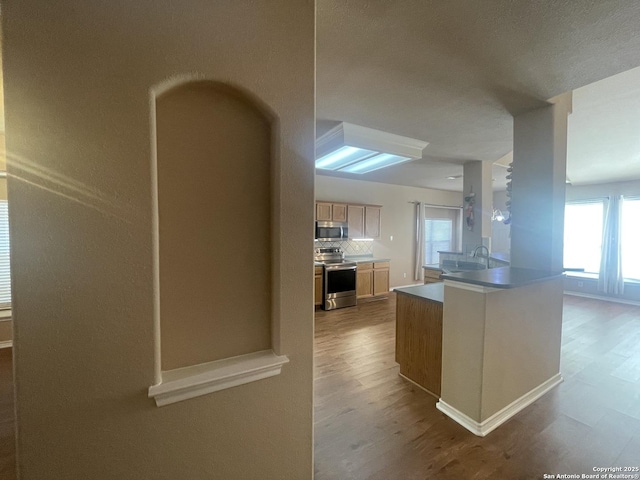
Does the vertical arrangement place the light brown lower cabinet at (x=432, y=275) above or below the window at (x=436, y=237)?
below

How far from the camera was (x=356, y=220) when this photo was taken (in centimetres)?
556

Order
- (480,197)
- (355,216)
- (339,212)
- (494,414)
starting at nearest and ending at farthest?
(494,414) < (480,197) < (339,212) < (355,216)

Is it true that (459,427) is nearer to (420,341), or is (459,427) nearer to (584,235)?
(420,341)

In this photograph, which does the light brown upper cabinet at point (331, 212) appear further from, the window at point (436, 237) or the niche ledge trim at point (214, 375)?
the niche ledge trim at point (214, 375)

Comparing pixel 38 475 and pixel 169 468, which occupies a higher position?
pixel 38 475

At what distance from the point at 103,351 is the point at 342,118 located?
2.36 m

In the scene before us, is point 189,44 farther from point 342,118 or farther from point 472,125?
point 472,125

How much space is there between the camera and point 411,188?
22.0 feet

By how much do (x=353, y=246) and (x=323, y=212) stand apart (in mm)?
1283

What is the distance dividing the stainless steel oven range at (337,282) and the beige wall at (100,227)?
3.68m

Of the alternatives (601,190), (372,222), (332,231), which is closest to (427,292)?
(332,231)

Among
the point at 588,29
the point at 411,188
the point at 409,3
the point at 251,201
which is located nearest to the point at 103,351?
the point at 251,201

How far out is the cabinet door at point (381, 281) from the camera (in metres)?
5.48

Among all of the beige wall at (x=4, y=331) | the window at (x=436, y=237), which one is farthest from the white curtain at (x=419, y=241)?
the beige wall at (x=4, y=331)
